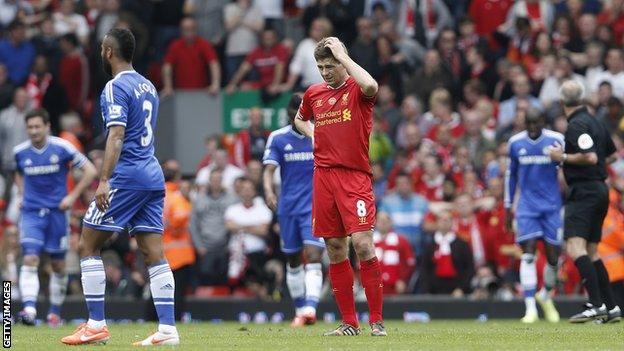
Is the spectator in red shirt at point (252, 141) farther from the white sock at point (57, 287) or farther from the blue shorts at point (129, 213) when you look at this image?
the blue shorts at point (129, 213)

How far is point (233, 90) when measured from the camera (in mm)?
26828

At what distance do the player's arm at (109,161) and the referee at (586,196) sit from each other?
19.2 ft

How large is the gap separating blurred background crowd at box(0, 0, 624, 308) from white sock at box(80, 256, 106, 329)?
840cm

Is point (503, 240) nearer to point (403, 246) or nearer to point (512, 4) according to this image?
point (403, 246)

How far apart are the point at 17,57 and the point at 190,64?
11.1ft

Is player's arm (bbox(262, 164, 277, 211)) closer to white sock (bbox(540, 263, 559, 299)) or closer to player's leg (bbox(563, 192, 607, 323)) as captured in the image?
player's leg (bbox(563, 192, 607, 323))

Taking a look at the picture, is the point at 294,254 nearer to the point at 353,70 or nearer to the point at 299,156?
the point at 299,156

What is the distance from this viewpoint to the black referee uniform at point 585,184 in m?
16.5

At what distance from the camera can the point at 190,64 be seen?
88.7ft

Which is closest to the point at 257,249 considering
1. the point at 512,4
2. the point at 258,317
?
the point at 258,317

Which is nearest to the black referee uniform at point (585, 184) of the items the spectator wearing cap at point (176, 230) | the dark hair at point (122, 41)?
the dark hair at point (122, 41)

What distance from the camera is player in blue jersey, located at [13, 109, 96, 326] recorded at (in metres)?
18.8

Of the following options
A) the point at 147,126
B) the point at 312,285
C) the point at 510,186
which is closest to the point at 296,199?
the point at 312,285

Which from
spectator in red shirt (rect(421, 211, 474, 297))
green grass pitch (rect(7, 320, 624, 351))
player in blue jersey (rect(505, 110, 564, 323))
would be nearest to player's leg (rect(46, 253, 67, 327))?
green grass pitch (rect(7, 320, 624, 351))
